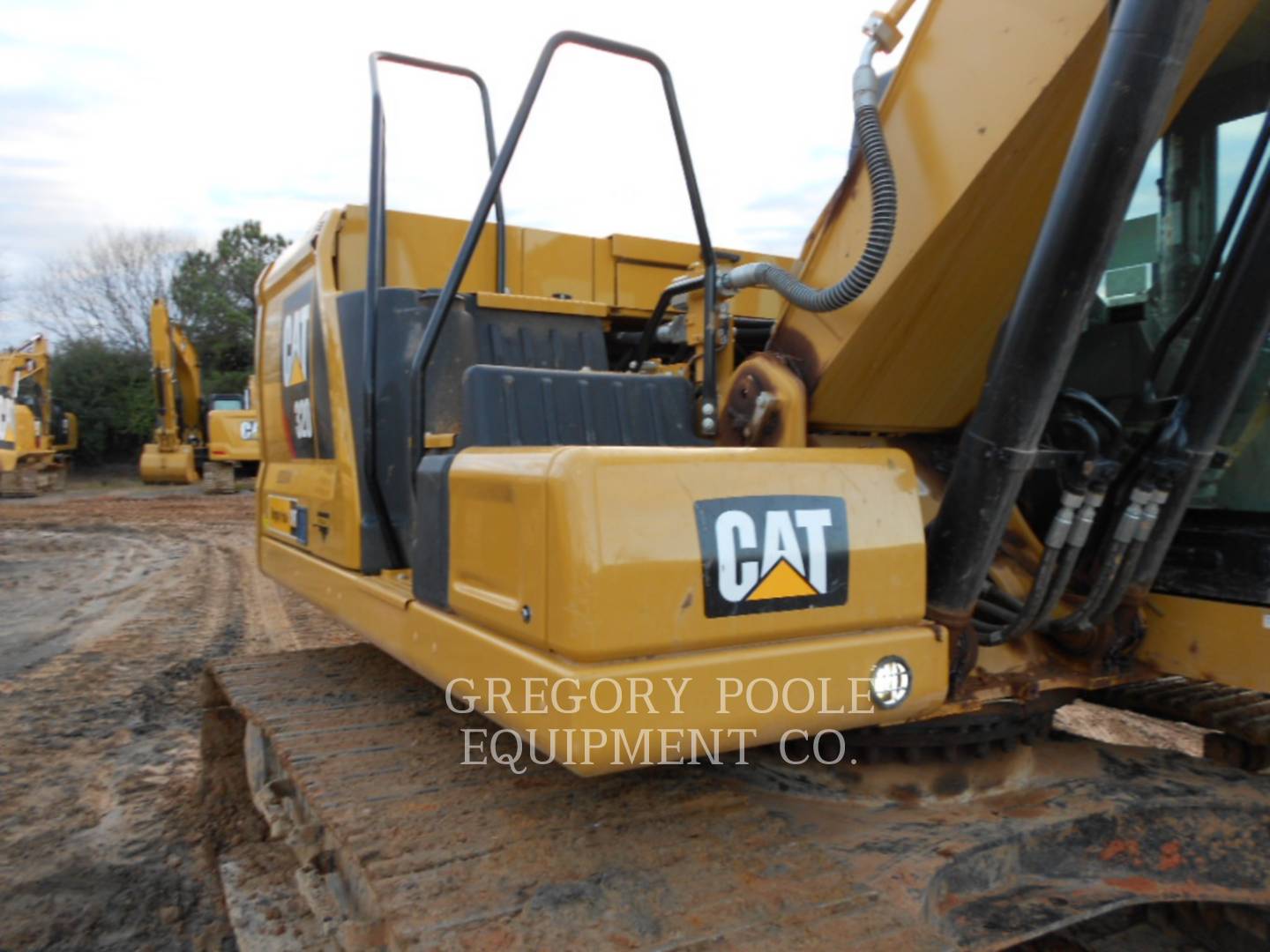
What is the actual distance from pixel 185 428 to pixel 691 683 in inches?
837

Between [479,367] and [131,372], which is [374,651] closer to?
[479,367]

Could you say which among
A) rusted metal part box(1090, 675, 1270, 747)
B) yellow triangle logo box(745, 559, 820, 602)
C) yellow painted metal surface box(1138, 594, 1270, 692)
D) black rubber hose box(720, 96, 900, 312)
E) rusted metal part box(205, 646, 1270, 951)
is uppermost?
black rubber hose box(720, 96, 900, 312)

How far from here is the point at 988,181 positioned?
1973 mm

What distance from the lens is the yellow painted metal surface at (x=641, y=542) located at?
5.37 ft

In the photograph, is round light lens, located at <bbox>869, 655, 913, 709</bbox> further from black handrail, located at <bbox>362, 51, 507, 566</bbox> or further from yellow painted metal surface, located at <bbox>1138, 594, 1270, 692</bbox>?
black handrail, located at <bbox>362, 51, 507, 566</bbox>

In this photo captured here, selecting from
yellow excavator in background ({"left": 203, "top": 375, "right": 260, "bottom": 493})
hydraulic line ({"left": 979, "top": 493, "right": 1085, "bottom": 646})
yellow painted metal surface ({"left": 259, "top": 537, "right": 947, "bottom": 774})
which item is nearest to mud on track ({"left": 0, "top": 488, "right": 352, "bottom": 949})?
yellow painted metal surface ({"left": 259, "top": 537, "right": 947, "bottom": 774})

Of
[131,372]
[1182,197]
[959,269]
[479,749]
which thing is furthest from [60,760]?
[131,372]

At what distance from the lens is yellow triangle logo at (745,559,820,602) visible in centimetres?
177

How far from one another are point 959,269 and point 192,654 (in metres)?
5.66

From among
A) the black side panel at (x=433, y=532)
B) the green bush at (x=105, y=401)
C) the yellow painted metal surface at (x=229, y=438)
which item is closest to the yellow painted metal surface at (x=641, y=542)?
the black side panel at (x=433, y=532)

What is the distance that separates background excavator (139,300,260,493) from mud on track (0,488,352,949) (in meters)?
8.20

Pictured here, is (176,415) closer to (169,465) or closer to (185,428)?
(185,428)

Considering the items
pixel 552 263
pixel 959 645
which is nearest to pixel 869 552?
pixel 959 645

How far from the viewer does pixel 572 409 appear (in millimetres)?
2484
